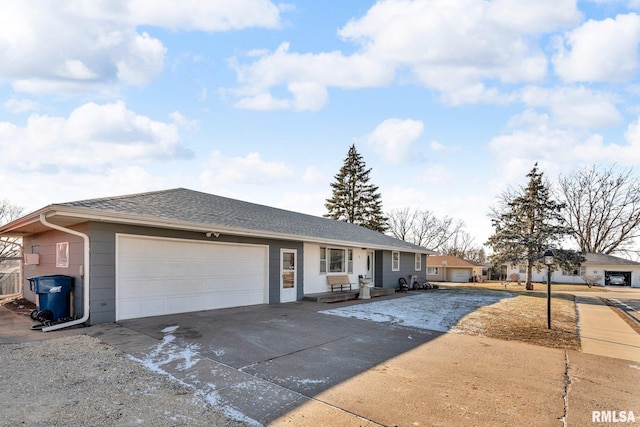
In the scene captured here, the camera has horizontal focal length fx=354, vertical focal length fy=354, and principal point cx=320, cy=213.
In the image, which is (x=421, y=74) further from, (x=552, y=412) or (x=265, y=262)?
(x=552, y=412)

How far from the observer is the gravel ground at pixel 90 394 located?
11.3 feet

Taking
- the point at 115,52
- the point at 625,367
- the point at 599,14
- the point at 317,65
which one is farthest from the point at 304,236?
the point at 599,14

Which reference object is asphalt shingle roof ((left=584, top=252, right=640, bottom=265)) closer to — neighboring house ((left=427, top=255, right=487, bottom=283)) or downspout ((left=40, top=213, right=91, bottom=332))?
neighboring house ((left=427, top=255, right=487, bottom=283))

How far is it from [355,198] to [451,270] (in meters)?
14.1

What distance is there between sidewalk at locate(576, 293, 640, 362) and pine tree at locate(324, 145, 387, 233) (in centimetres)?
2784

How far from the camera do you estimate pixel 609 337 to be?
8227 mm

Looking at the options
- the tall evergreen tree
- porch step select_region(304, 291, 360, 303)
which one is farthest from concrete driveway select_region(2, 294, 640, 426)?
the tall evergreen tree

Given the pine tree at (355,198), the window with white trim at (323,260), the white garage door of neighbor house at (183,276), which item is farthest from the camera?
the pine tree at (355,198)

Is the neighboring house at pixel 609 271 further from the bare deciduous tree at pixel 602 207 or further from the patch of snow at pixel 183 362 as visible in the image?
the patch of snow at pixel 183 362

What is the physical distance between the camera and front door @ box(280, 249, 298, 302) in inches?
492

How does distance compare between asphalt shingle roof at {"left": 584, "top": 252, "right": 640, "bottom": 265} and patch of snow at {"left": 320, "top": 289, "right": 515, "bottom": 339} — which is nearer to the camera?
patch of snow at {"left": 320, "top": 289, "right": 515, "bottom": 339}

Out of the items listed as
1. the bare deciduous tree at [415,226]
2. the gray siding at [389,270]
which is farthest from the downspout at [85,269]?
the bare deciduous tree at [415,226]

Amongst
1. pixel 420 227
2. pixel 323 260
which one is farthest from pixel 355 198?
pixel 323 260

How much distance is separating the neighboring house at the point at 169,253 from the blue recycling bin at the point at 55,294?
0.20 metres
